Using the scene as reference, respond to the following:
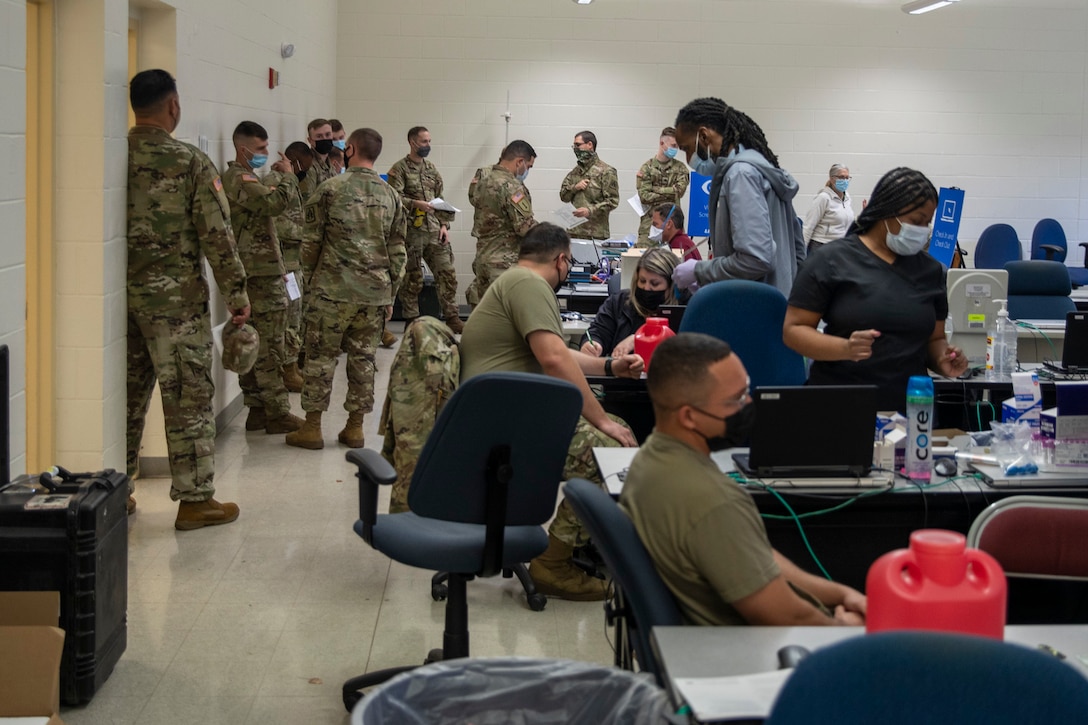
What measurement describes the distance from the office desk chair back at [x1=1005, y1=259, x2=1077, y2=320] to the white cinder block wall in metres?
5.46

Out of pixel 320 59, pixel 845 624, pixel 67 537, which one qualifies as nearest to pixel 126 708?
pixel 67 537

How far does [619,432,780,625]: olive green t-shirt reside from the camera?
2104 millimetres

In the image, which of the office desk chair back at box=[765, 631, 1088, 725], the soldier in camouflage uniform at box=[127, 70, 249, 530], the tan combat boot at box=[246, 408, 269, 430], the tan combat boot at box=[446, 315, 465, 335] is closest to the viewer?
the office desk chair back at box=[765, 631, 1088, 725]

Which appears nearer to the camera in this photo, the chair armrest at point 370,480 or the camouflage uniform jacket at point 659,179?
the chair armrest at point 370,480

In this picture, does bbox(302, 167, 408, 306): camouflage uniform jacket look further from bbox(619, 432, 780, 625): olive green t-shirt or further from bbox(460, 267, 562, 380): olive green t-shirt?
bbox(619, 432, 780, 625): olive green t-shirt

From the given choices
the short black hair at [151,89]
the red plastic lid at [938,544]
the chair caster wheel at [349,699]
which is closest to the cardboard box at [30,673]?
the chair caster wheel at [349,699]

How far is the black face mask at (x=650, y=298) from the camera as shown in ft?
15.8

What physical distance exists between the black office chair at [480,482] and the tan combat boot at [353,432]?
315 centimetres

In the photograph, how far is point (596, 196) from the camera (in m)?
10.9

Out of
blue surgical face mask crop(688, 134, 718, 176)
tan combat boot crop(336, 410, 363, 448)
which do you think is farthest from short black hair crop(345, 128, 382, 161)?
blue surgical face mask crop(688, 134, 718, 176)

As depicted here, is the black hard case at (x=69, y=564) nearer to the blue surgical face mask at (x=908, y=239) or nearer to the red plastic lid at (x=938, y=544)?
the red plastic lid at (x=938, y=544)

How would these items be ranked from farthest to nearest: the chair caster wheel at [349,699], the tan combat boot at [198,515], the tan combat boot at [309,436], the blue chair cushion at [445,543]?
the tan combat boot at [309,436] < the tan combat boot at [198,515] < the chair caster wheel at [349,699] < the blue chair cushion at [445,543]

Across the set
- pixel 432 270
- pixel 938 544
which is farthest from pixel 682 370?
pixel 432 270

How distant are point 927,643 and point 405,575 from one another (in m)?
3.18
